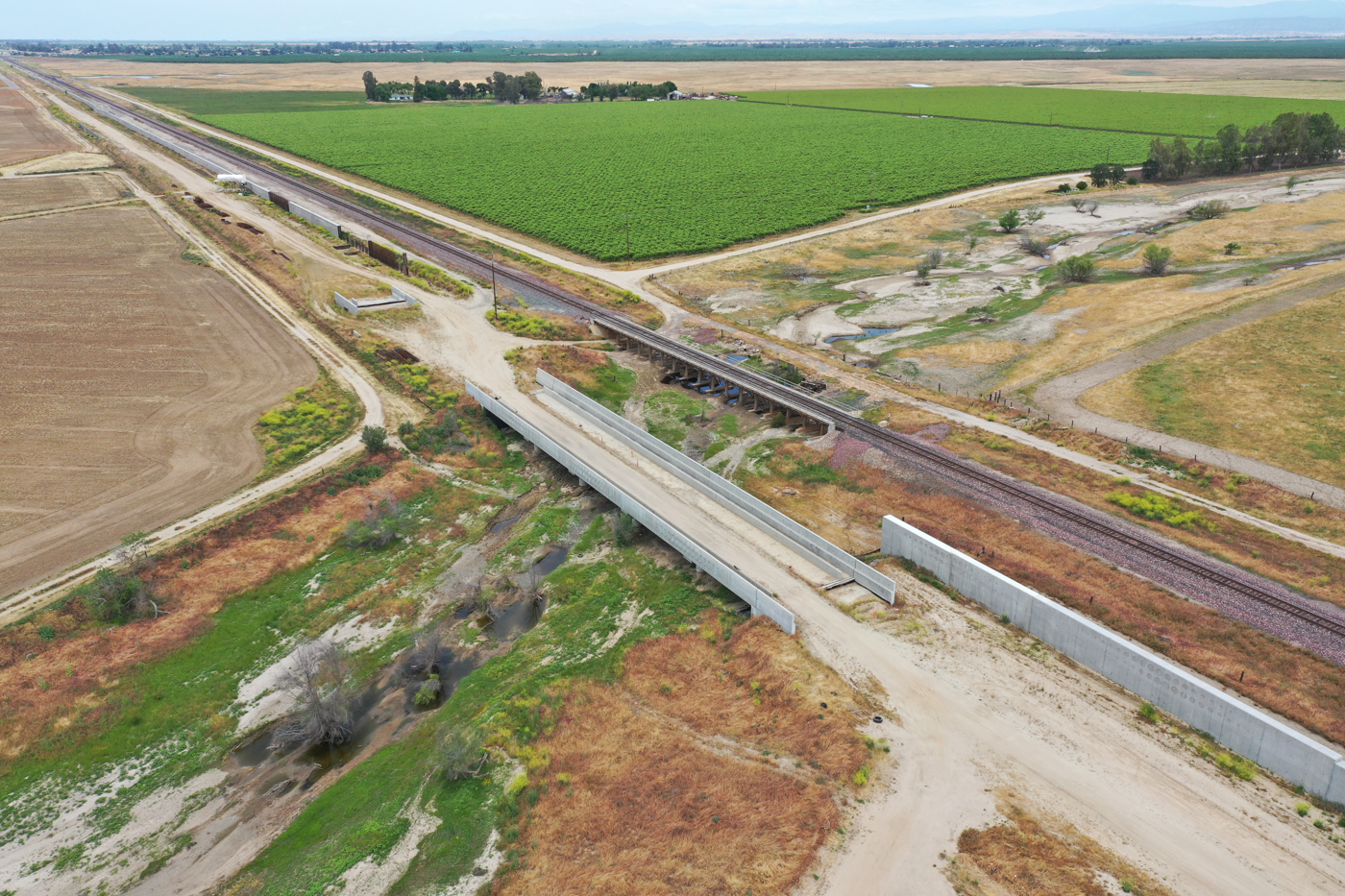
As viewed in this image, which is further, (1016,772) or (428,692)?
(428,692)

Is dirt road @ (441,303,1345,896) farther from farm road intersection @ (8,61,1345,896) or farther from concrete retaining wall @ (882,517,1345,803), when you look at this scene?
concrete retaining wall @ (882,517,1345,803)

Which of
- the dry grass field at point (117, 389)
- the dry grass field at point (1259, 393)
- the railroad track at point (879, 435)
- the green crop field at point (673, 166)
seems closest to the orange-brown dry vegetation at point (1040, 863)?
the railroad track at point (879, 435)

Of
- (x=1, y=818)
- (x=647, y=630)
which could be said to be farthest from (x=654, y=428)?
(x=1, y=818)

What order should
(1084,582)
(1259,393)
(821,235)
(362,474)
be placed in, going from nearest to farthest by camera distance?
(1084,582), (362,474), (1259,393), (821,235)

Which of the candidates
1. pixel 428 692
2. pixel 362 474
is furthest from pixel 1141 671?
pixel 362 474

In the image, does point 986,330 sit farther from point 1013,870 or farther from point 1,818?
point 1,818

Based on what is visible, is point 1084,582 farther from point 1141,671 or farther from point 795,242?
point 795,242

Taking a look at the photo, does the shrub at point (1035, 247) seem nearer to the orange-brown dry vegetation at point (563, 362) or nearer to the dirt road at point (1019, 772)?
the orange-brown dry vegetation at point (563, 362)
